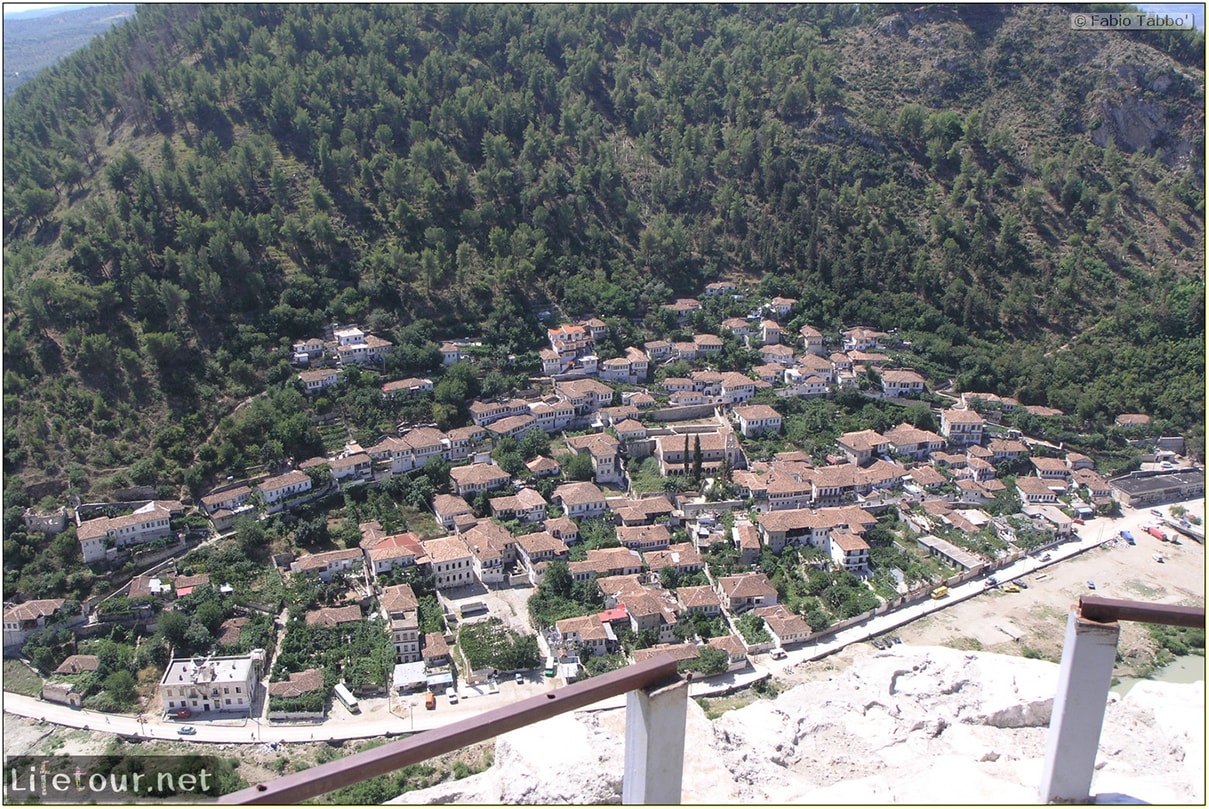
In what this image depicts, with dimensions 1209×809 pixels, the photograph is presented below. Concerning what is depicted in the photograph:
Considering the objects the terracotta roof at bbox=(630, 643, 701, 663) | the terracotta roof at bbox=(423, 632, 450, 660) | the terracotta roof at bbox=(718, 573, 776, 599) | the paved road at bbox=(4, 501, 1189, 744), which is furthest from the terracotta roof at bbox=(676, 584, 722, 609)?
the terracotta roof at bbox=(423, 632, 450, 660)

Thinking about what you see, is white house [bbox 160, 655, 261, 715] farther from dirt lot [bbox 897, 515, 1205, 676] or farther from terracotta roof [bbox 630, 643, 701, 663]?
dirt lot [bbox 897, 515, 1205, 676]

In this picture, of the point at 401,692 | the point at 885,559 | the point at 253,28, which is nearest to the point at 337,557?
the point at 401,692

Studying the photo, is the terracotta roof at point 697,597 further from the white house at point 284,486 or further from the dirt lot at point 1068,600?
the white house at point 284,486

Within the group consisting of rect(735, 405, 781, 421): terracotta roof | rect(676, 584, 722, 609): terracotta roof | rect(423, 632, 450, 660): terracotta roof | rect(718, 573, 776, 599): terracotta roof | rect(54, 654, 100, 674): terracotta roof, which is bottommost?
rect(718, 573, 776, 599): terracotta roof

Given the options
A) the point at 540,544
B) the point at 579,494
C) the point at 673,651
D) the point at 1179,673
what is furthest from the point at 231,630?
the point at 1179,673

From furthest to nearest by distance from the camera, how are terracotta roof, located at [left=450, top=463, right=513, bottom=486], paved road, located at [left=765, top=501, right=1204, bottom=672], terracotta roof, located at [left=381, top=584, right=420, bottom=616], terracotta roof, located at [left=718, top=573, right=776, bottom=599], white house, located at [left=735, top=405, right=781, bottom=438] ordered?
1. white house, located at [left=735, top=405, right=781, bottom=438]
2. terracotta roof, located at [left=450, top=463, right=513, bottom=486]
3. terracotta roof, located at [left=718, top=573, right=776, bottom=599]
4. terracotta roof, located at [left=381, top=584, right=420, bottom=616]
5. paved road, located at [left=765, top=501, right=1204, bottom=672]

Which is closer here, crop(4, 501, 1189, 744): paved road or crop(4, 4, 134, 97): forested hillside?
crop(4, 501, 1189, 744): paved road
